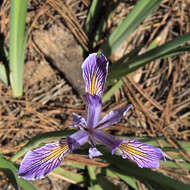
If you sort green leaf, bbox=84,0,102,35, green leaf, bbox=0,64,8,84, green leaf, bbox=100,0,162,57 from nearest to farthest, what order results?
green leaf, bbox=100,0,162,57
green leaf, bbox=0,64,8,84
green leaf, bbox=84,0,102,35

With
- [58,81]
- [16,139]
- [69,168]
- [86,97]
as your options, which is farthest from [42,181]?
[86,97]

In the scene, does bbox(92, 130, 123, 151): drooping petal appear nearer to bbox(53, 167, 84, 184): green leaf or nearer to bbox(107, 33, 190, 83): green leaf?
bbox(107, 33, 190, 83): green leaf

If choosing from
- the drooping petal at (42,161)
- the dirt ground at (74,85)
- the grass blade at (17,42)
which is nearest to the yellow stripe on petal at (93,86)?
the drooping petal at (42,161)

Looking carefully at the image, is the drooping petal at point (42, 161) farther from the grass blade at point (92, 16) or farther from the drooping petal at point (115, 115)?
Result: the grass blade at point (92, 16)

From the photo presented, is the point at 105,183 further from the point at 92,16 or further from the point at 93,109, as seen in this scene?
the point at 92,16

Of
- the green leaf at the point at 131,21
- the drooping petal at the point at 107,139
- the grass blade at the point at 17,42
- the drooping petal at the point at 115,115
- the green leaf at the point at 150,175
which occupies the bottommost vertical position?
the green leaf at the point at 150,175

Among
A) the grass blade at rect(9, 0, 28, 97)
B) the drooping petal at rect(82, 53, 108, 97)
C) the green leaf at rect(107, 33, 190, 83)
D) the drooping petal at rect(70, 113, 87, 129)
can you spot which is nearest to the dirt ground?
the grass blade at rect(9, 0, 28, 97)

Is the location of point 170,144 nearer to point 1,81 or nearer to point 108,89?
point 108,89

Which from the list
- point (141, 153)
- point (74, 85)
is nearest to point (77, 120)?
point (141, 153)
